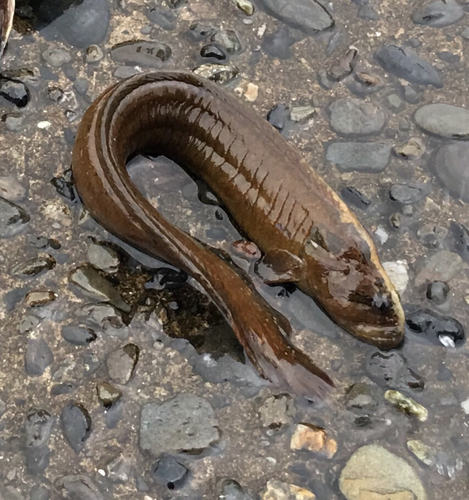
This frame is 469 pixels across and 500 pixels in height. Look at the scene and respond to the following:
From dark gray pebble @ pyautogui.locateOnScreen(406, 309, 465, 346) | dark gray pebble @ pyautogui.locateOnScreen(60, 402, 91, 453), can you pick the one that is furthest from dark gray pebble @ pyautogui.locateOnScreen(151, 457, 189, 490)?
dark gray pebble @ pyautogui.locateOnScreen(406, 309, 465, 346)

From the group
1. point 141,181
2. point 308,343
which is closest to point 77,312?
point 141,181

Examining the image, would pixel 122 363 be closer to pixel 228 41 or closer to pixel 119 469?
pixel 119 469

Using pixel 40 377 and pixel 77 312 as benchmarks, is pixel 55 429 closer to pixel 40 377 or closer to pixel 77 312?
pixel 40 377

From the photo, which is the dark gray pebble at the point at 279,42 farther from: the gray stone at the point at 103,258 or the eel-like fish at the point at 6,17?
the gray stone at the point at 103,258

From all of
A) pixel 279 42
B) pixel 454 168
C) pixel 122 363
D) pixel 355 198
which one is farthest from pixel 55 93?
pixel 454 168

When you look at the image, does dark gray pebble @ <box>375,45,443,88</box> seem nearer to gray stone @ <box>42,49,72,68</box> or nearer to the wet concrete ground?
the wet concrete ground
